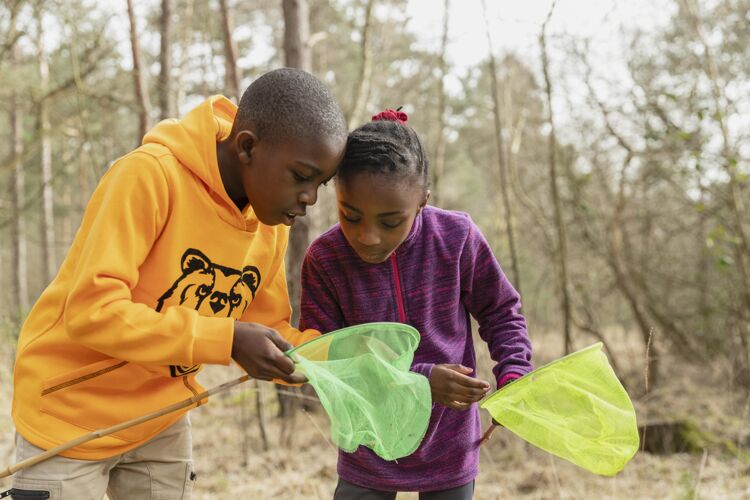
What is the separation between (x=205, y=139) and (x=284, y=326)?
65 cm

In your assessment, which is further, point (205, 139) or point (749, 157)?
point (749, 157)

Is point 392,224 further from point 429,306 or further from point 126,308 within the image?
point 126,308

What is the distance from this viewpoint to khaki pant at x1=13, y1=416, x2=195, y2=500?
174 centimetres

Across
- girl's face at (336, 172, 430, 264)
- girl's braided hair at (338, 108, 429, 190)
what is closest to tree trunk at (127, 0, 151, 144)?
girl's braided hair at (338, 108, 429, 190)

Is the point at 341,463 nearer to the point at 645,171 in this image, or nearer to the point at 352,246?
the point at 352,246

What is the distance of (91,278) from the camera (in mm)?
1585

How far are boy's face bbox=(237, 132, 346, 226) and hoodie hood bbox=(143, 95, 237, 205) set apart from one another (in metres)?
0.09

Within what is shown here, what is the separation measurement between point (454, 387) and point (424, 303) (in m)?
0.31

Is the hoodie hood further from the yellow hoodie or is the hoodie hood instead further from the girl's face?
the girl's face

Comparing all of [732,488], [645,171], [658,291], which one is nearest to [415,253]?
[732,488]

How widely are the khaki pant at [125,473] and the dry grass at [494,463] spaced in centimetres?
140

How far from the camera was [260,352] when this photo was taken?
1608 millimetres

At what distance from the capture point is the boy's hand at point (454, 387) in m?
1.81

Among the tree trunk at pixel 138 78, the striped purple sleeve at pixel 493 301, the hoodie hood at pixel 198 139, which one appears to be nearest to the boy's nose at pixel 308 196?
the hoodie hood at pixel 198 139
